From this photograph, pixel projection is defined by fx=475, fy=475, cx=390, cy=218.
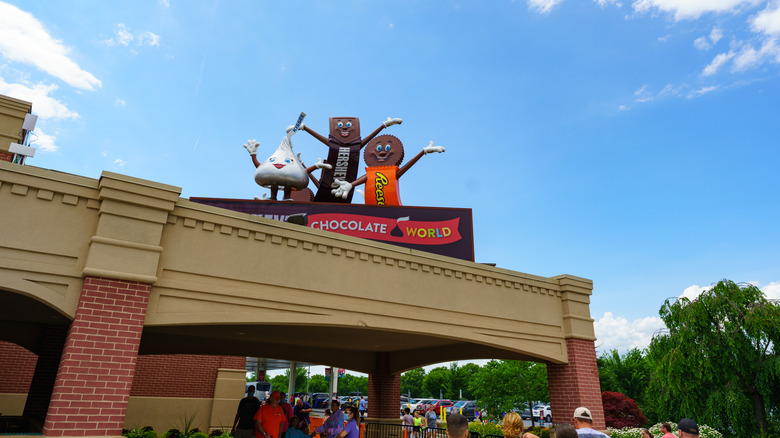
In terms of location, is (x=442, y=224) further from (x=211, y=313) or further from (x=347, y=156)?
(x=211, y=313)

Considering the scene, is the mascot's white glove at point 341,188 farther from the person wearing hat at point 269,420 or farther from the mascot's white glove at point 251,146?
the person wearing hat at point 269,420

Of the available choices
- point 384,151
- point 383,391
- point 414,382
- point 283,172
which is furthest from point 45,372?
point 414,382

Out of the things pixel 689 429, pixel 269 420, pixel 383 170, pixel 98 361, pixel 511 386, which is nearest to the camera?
pixel 689 429

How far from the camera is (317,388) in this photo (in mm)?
135125

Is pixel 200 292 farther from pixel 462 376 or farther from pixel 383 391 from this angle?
pixel 462 376

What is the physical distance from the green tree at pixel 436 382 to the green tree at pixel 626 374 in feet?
151

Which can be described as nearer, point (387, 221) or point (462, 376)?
point (387, 221)

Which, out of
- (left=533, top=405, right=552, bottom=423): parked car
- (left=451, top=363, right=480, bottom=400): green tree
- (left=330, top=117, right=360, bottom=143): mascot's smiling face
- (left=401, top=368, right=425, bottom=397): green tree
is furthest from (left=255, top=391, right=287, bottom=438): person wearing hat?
(left=401, top=368, right=425, bottom=397): green tree

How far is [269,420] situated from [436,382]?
85138 mm

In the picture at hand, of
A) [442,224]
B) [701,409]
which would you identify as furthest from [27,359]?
[701,409]

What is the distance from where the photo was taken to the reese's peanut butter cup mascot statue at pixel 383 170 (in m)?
17.1

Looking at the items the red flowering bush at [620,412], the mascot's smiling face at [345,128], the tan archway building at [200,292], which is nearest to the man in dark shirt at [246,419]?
the tan archway building at [200,292]

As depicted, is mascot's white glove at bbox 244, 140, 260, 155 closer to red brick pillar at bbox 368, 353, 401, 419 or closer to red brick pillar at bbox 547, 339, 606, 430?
red brick pillar at bbox 368, 353, 401, 419

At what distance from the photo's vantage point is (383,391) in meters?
16.9
